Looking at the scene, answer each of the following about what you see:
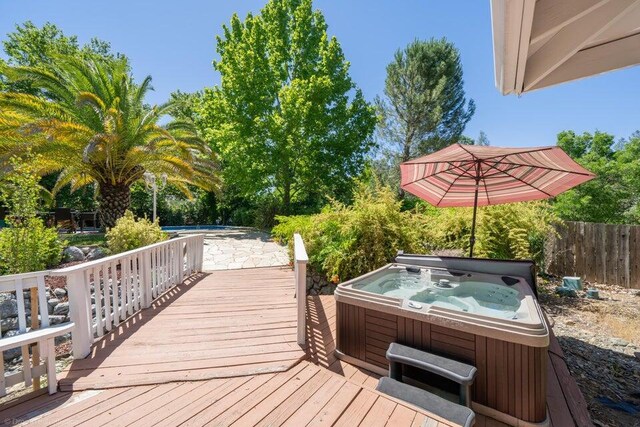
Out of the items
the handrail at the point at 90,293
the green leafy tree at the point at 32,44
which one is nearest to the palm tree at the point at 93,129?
the handrail at the point at 90,293

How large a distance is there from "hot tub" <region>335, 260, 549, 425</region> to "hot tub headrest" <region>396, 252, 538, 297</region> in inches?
3.2

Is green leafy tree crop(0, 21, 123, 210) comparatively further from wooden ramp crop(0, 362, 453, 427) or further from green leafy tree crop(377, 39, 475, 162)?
wooden ramp crop(0, 362, 453, 427)

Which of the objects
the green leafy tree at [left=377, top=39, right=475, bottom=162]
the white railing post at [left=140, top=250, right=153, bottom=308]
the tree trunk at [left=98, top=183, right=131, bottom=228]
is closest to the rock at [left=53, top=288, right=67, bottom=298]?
the white railing post at [left=140, top=250, right=153, bottom=308]

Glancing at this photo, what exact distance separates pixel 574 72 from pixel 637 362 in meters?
3.68

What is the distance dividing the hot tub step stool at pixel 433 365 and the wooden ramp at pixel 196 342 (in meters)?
0.93

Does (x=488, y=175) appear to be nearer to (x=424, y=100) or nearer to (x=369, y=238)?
(x=369, y=238)

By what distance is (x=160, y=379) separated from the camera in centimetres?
235

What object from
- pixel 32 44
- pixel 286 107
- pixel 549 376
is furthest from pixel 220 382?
pixel 32 44

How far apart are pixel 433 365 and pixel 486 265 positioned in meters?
2.24

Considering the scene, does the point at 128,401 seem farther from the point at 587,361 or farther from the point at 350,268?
the point at 587,361

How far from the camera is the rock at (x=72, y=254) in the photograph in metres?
5.70

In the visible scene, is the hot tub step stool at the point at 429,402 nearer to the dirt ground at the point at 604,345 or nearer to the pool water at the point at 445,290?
the pool water at the point at 445,290

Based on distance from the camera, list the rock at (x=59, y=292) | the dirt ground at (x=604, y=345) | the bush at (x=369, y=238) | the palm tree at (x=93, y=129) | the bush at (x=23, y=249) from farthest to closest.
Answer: the palm tree at (x=93, y=129) < the bush at (x=369, y=238) < the rock at (x=59, y=292) < the bush at (x=23, y=249) < the dirt ground at (x=604, y=345)

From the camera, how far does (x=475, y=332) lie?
216cm
